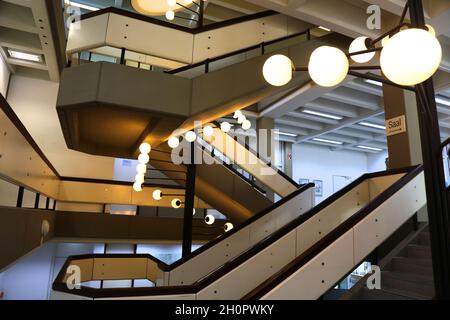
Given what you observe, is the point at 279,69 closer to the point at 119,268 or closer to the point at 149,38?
the point at 149,38

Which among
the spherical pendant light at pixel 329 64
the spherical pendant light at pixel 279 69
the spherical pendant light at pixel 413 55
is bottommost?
the spherical pendant light at pixel 413 55

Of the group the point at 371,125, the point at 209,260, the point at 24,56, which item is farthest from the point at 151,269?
the point at 371,125

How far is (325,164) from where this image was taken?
1576 centimetres

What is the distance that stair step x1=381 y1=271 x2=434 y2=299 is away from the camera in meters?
2.98

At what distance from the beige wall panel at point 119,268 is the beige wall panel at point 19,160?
2180 millimetres

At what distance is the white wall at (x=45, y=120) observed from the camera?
28.6 feet

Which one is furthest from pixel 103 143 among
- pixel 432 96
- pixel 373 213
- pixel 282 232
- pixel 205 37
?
pixel 432 96

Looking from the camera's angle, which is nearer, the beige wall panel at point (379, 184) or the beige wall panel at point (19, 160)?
the beige wall panel at point (19, 160)

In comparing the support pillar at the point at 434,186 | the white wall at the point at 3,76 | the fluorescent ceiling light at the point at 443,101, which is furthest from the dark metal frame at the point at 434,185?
the white wall at the point at 3,76

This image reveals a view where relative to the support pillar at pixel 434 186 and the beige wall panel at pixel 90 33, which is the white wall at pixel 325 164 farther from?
the support pillar at pixel 434 186

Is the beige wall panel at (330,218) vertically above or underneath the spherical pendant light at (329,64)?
underneath

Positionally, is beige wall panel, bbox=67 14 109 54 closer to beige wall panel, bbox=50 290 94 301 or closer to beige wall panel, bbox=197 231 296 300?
beige wall panel, bbox=50 290 94 301

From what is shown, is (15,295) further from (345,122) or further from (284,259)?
(345,122)

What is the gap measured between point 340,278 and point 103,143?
489 centimetres
